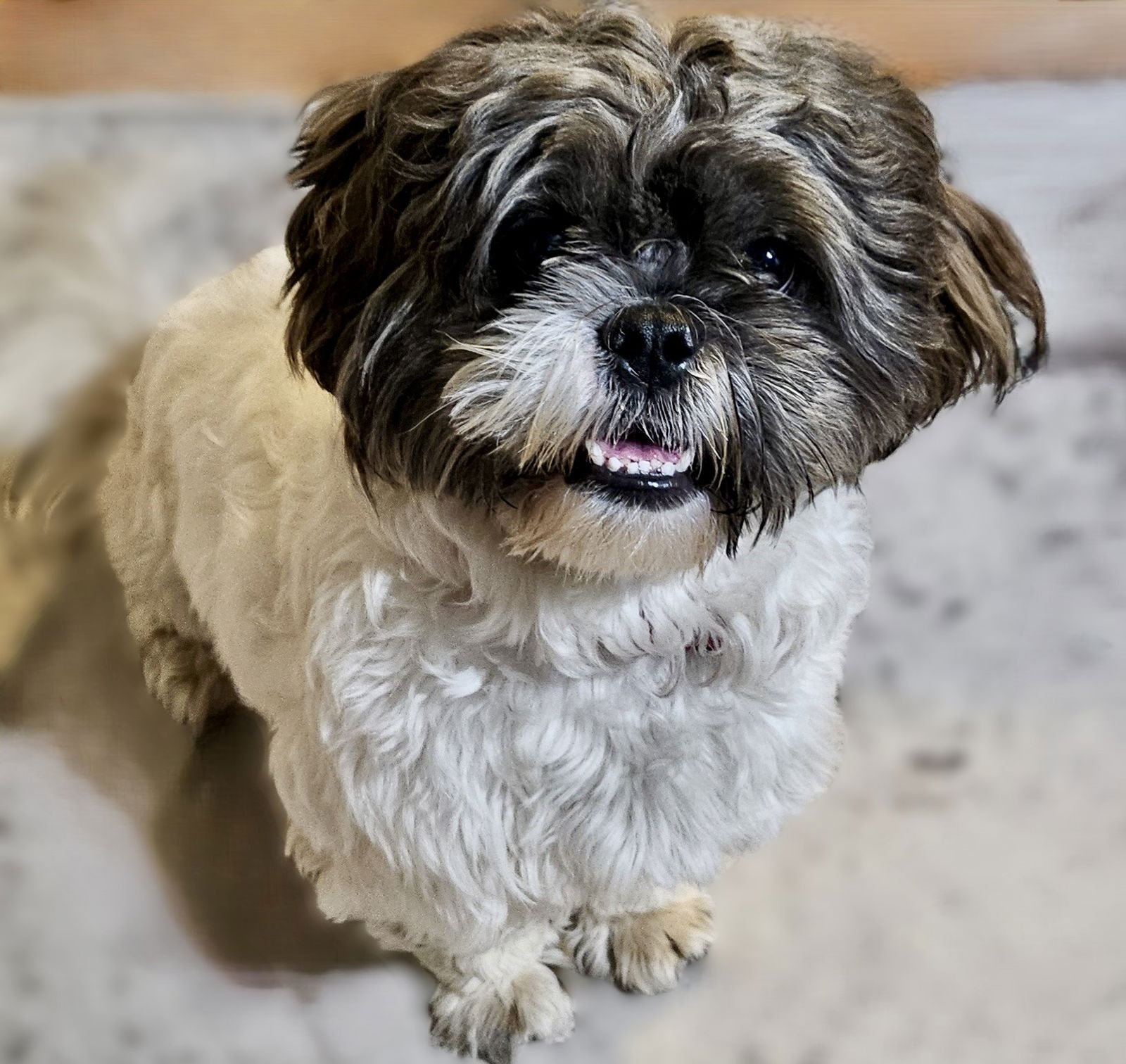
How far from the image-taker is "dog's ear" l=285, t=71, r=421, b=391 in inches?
33.1

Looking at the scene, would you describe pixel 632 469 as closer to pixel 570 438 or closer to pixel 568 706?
pixel 570 438

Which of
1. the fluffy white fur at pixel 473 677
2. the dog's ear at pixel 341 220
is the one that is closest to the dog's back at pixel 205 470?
the fluffy white fur at pixel 473 677

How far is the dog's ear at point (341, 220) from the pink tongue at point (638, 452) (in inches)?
7.6

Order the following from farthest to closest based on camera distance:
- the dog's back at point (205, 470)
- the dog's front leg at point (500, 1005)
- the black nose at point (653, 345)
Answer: the dog's front leg at point (500, 1005)
the dog's back at point (205, 470)
the black nose at point (653, 345)

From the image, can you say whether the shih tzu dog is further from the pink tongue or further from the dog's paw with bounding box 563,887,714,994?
the dog's paw with bounding box 563,887,714,994

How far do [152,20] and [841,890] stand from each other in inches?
68.9

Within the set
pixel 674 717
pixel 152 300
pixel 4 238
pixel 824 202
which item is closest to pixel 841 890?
pixel 674 717

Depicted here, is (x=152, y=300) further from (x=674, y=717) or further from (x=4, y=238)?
(x=674, y=717)

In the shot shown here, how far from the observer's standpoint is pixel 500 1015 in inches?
50.8

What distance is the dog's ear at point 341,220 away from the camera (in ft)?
2.76

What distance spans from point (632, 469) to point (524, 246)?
0.56 feet

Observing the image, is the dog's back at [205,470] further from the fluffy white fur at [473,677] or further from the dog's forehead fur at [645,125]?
the dog's forehead fur at [645,125]

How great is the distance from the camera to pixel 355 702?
97 cm

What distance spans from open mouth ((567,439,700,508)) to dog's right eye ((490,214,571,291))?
0.42 feet
